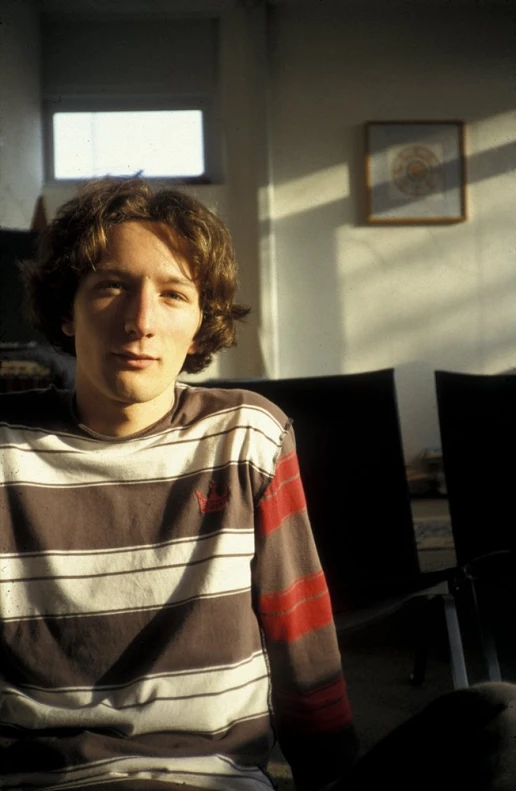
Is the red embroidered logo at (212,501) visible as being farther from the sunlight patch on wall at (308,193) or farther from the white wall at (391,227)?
the sunlight patch on wall at (308,193)

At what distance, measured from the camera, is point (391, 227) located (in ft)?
16.0

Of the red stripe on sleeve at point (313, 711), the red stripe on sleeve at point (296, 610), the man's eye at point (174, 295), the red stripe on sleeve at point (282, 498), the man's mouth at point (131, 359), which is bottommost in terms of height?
the red stripe on sleeve at point (313, 711)

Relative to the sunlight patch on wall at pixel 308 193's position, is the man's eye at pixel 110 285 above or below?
below

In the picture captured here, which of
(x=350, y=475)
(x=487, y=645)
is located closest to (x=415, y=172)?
(x=350, y=475)

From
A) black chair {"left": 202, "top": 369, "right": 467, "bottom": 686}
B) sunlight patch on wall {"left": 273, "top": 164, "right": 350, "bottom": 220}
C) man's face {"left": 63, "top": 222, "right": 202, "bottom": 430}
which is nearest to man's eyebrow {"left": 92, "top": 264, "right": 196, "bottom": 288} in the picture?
man's face {"left": 63, "top": 222, "right": 202, "bottom": 430}

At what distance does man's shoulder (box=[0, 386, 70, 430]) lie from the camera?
1.03m

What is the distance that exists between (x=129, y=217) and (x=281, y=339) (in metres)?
3.81

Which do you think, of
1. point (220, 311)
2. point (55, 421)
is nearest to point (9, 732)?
point (55, 421)

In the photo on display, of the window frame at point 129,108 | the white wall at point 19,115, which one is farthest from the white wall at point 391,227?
the white wall at point 19,115

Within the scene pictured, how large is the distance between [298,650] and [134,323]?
46cm

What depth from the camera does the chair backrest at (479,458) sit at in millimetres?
1950

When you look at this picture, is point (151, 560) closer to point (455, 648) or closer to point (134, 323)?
point (134, 323)

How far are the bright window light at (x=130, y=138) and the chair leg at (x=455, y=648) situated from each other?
3.84 metres

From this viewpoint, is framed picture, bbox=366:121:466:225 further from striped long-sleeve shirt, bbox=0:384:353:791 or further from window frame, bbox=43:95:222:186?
striped long-sleeve shirt, bbox=0:384:353:791
